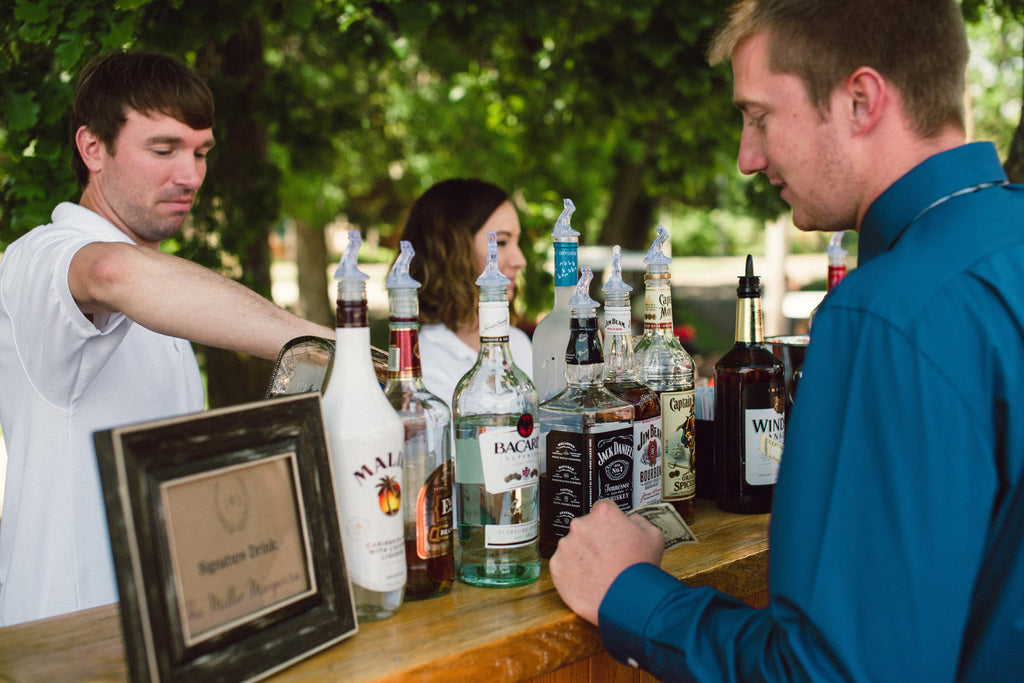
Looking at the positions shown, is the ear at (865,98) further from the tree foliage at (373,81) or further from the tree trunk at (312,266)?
the tree trunk at (312,266)

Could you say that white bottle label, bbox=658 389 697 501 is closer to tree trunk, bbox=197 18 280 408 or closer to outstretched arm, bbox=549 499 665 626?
outstretched arm, bbox=549 499 665 626

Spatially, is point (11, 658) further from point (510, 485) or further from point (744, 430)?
point (744, 430)

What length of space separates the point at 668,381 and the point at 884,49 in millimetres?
683

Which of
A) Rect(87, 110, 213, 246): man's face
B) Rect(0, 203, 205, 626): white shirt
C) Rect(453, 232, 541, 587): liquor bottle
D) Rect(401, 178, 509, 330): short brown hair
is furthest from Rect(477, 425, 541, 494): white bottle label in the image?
Rect(401, 178, 509, 330): short brown hair

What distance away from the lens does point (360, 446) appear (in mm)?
998

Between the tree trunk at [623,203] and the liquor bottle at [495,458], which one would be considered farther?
the tree trunk at [623,203]

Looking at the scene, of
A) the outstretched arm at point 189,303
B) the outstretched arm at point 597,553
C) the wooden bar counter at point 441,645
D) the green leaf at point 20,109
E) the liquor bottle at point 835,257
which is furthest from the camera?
the green leaf at point 20,109

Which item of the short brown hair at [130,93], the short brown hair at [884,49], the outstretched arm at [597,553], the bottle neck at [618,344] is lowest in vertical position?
the outstretched arm at [597,553]

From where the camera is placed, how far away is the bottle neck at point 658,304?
59.2 inches

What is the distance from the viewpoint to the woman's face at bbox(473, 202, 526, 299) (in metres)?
3.13

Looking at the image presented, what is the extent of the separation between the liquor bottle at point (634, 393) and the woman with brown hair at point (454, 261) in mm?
1575

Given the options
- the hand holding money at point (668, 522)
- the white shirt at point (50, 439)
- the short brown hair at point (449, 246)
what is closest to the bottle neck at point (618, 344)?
the hand holding money at point (668, 522)

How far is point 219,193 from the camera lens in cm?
415

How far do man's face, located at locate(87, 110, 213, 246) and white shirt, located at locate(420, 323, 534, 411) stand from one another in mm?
1154
